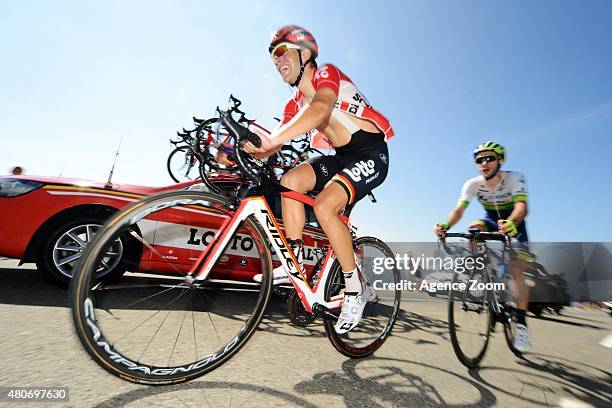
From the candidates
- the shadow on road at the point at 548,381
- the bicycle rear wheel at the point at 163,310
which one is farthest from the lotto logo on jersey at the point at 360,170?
the shadow on road at the point at 548,381

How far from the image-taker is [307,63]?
2.33 m

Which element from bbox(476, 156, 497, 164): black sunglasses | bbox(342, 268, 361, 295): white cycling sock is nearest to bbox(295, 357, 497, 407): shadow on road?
bbox(342, 268, 361, 295): white cycling sock

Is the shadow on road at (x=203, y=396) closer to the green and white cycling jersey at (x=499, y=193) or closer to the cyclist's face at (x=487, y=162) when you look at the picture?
the green and white cycling jersey at (x=499, y=193)

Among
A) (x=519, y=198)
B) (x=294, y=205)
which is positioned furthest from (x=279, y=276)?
(x=519, y=198)

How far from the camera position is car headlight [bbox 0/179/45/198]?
3.55 metres

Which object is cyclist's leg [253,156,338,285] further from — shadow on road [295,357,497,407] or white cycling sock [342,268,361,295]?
shadow on road [295,357,497,407]

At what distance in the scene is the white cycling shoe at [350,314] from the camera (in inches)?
91.4

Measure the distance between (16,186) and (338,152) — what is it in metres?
3.84

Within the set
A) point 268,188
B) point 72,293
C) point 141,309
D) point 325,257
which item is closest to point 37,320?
point 141,309

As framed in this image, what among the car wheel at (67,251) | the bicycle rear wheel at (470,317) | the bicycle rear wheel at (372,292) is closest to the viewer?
the bicycle rear wheel at (372,292)

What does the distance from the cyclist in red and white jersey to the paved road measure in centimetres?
47

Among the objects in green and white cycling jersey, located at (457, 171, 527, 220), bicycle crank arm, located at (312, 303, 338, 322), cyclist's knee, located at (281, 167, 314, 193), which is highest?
green and white cycling jersey, located at (457, 171, 527, 220)

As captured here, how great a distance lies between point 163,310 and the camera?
314 centimetres

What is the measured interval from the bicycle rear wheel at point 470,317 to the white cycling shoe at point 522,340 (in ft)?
1.69
